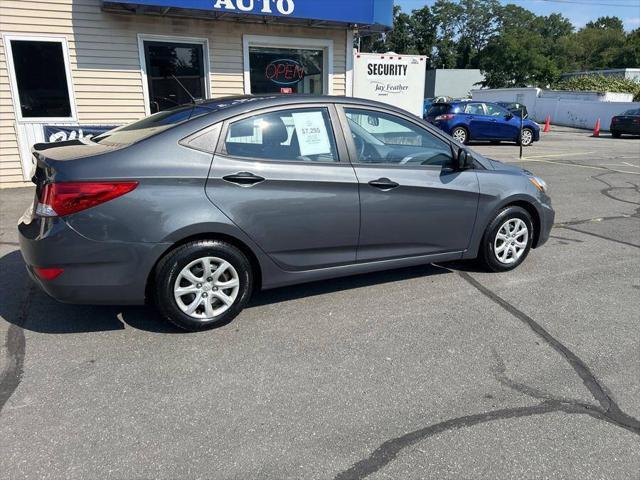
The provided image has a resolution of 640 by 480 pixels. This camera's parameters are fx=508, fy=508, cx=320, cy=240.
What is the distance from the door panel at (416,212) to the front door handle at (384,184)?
0.9 inches

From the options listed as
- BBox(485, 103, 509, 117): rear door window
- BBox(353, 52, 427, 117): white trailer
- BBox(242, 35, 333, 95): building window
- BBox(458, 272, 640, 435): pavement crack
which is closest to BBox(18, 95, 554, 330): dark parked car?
BBox(458, 272, 640, 435): pavement crack

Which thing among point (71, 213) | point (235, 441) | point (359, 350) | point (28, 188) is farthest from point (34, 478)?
point (28, 188)

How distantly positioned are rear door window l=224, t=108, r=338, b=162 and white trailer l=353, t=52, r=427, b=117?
290 inches

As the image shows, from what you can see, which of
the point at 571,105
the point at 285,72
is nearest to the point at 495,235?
the point at 285,72

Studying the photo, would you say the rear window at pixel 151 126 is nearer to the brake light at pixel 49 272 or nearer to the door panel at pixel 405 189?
the brake light at pixel 49 272

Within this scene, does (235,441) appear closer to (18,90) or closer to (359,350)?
Answer: (359,350)

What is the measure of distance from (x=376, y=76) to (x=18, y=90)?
22.6 feet

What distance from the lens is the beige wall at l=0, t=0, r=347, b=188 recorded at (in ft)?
27.1

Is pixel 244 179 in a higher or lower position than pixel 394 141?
lower

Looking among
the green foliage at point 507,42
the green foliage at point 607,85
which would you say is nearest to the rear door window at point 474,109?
Result: the green foliage at point 607,85

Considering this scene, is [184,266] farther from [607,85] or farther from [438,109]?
[607,85]

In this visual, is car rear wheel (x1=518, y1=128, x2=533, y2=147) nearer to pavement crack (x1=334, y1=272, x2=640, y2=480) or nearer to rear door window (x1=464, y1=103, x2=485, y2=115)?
rear door window (x1=464, y1=103, x2=485, y2=115)

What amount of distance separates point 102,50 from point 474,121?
12.7 m

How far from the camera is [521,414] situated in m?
2.80
